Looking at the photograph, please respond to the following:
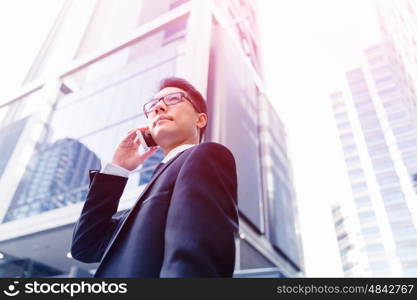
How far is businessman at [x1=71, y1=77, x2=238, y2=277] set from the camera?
73 centimetres

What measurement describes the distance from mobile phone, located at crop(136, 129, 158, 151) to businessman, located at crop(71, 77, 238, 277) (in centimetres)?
15

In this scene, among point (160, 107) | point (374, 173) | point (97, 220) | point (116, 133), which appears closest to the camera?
point (97, 220)

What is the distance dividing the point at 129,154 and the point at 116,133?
11.1 meters

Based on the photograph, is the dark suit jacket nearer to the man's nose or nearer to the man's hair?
the man's nose

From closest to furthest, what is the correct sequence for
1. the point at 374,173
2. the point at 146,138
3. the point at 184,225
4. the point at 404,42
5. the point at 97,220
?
the point at 184,225, the point at 97,220, the point at 146,138, the point at 404,42, the point at 374,173

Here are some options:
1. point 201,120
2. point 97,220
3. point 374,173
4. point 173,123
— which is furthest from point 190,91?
point 374,173

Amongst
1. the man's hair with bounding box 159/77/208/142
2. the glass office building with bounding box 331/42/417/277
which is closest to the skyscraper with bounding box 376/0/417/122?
the glass office building with bounding box 331/42/417/277

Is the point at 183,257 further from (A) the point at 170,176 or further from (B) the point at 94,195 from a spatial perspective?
(B) the point at 94,195

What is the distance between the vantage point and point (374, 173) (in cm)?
4803

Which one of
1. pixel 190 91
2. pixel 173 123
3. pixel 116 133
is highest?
pixel 116 133

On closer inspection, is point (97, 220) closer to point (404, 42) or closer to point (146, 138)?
point (146, 138)

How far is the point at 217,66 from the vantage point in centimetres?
1299

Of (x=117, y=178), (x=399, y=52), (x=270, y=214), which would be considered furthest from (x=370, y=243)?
(x=117, y=178)

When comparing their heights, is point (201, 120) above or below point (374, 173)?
below
